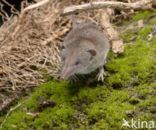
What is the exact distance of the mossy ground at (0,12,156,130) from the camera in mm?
4441

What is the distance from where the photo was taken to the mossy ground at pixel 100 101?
444 cm

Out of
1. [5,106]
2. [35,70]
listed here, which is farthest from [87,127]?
[35,70]

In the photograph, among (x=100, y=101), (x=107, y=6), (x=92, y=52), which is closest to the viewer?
(x=100, y=101)

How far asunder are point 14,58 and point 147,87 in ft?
6.29

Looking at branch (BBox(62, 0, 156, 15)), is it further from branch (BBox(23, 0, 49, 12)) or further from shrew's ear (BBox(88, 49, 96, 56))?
shrew's ear (BBox(88, 49, 96, 56))

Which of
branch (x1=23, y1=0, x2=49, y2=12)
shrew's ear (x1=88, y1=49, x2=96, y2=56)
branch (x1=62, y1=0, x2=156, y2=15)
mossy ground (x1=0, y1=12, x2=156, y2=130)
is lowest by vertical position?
mossy ground (x1=0, y1=12, x2=156, y2=130)

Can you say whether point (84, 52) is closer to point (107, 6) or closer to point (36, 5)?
point (107, 6)

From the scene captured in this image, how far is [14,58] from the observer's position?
582 centimetres

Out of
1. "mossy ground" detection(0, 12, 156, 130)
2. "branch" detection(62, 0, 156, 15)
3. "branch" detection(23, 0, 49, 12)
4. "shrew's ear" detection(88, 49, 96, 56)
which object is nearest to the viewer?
"mossy ground" detection(0, 12, 156, 130)

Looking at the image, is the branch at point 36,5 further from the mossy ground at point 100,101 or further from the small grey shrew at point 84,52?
the mossy ground at point 100,101

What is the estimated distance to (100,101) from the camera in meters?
4.77

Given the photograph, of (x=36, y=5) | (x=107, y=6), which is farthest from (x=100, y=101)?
(x=36, y=5)

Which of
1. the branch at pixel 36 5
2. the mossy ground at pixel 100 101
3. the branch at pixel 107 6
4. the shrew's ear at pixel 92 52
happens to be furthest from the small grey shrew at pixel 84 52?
the branch at pixel 36 5

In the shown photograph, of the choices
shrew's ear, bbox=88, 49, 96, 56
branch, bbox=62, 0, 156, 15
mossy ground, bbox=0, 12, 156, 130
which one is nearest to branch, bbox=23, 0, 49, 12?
branch, bbox=62, 0, 156, 15
